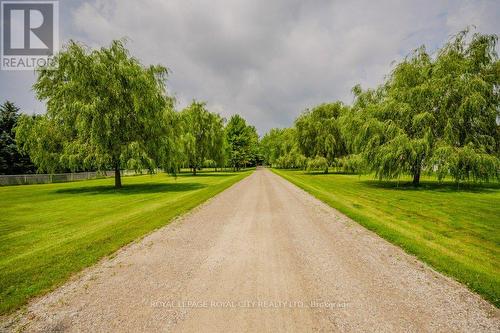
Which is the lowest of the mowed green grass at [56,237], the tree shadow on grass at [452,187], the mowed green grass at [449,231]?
the mowed green grass at [56,237]

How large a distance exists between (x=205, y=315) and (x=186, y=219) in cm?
585

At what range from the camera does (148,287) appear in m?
4.13

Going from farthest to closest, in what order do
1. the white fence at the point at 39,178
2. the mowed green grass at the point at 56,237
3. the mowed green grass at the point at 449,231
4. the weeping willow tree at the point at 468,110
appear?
1. the white fence at the point at 39,178
2. the weeping willow tree at the point at 468,110
3. the mowed green grass at the point at 449,231
4. the mowed green grass at the point at 56,237

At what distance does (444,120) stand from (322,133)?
828 inches

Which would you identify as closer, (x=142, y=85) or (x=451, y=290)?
(x=451, y=290)

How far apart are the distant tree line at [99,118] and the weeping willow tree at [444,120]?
16.8 metres

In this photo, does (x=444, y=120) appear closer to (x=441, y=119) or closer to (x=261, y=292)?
(x=441, y=119)

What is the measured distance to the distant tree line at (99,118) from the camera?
17469 millimetres

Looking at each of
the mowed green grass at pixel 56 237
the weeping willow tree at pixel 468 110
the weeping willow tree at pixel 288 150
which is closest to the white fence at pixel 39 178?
the mowed green grass at pixel 56 237

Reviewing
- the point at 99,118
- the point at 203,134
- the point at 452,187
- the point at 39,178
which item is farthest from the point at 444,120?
the point at 39,178

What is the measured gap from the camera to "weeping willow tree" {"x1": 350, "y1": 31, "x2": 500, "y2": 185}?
16.5m

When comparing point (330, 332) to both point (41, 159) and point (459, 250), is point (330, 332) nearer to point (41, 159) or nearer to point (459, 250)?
point (459, 250)

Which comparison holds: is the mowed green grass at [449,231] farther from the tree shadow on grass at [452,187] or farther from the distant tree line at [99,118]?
the distant tree line at [99,118]

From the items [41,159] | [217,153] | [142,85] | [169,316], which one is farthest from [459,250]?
[217,153]
